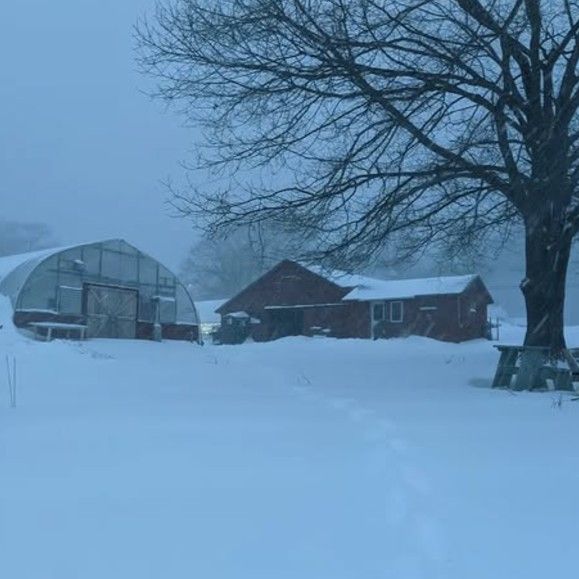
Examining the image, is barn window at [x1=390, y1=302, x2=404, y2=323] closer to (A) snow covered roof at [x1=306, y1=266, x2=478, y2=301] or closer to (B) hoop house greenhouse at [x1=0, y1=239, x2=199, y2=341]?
(A) snow covered roof at [x1=306, y1=266, x2=478, y2=301]

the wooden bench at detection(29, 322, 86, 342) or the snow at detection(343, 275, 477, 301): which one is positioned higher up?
the snow at detection(343, 275, 477, 301)

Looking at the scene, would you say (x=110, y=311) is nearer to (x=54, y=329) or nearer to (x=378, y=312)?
(x=54, y=329)

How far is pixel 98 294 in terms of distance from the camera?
27594mm

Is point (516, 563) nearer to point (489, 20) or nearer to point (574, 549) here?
point (574, 549)

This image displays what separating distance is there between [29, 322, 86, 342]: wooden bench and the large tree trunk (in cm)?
1567

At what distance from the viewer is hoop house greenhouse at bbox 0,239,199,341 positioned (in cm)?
2531

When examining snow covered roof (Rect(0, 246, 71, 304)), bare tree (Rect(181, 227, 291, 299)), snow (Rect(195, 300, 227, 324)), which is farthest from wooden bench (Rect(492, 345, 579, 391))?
bare tree (Rect(181, 227, 291, 299))

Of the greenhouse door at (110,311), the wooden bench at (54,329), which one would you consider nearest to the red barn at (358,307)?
the greenhouse door at (110,311)

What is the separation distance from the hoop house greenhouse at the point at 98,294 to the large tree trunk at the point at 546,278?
1644 cm

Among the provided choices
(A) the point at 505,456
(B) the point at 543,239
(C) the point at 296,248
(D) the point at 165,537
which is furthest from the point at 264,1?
(D) the point at 165,537

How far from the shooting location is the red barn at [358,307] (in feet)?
132

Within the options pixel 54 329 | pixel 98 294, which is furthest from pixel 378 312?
pixel 54 329

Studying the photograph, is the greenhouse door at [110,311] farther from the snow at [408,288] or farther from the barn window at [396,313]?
the barn window at [396,313]

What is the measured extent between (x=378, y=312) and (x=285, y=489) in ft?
122
